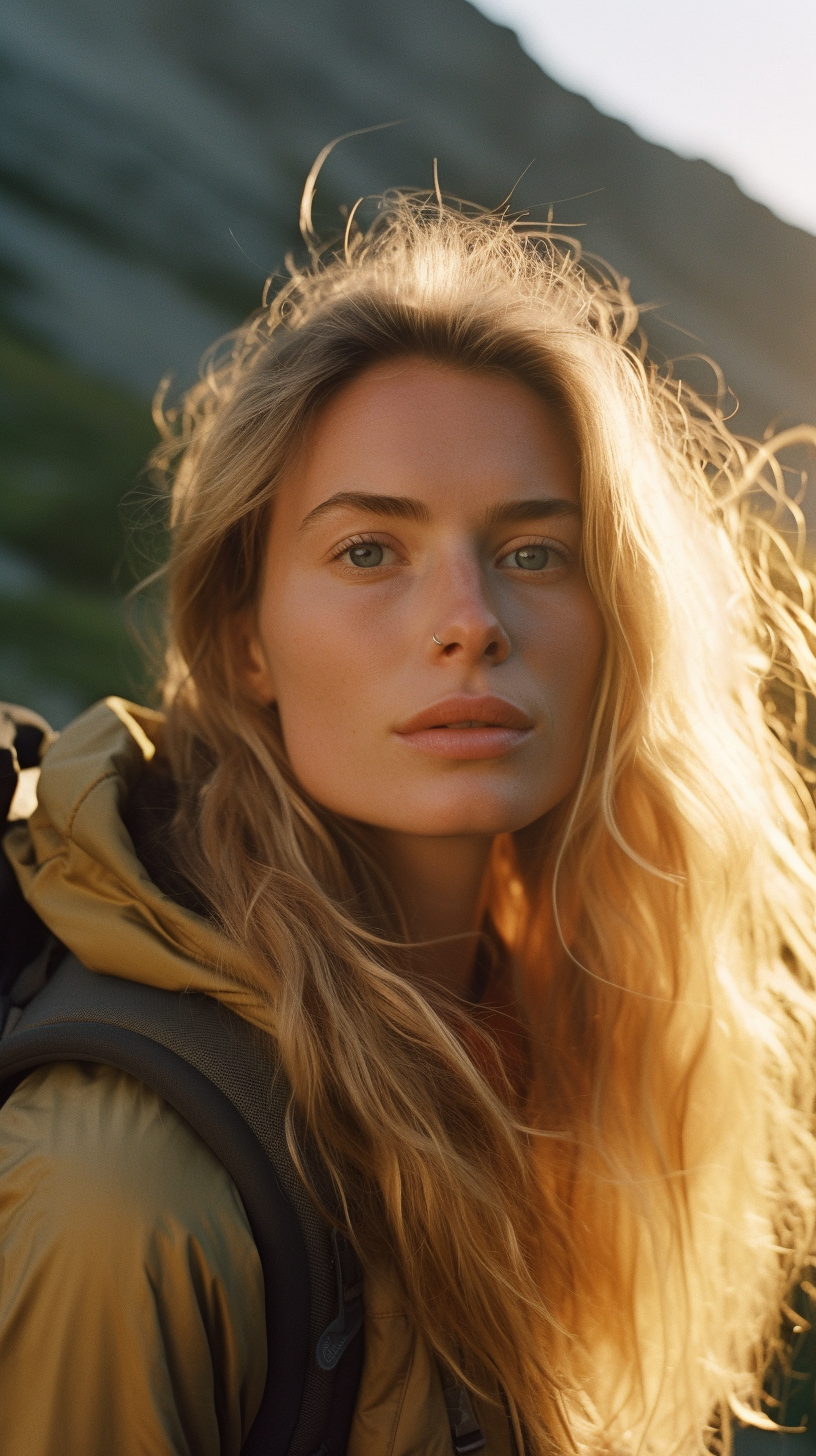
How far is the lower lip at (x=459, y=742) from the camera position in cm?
152

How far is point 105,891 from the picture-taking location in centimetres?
140

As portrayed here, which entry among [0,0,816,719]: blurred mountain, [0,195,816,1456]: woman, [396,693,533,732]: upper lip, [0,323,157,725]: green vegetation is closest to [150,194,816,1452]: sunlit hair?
[0,195,816,1456]: woman

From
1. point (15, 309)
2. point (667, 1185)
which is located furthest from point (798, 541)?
point (15, 309)

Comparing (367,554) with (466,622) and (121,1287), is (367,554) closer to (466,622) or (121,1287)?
(466,622)

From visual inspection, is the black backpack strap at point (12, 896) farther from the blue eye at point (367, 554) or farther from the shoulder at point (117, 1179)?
the blue eye at point (367, 554)

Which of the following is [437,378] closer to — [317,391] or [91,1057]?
[317,391]

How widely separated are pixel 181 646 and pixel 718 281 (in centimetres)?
618

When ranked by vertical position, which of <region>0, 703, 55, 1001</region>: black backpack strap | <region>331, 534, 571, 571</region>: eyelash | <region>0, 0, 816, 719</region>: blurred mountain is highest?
<region>0, 0, 816, 719</region>: blurred mountain

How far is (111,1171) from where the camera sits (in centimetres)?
110

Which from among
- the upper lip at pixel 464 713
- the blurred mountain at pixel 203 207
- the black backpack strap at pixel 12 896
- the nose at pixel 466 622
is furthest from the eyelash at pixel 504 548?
the blurred mountain at pixel 203 207

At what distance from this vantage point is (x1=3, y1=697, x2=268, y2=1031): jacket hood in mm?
1315

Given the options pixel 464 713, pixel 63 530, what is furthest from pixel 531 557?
pixel 63 530

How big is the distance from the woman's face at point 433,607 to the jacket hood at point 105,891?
1.10 ft

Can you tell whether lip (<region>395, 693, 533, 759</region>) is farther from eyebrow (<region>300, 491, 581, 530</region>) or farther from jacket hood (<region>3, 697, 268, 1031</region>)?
jacket hood (<region>3, 697, 268, 1031</region>)
